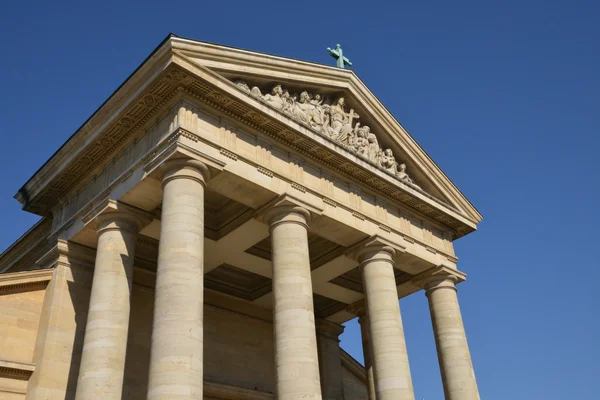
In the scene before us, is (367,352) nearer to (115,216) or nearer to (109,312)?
(109,312)

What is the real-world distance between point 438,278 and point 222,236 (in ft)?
37.0

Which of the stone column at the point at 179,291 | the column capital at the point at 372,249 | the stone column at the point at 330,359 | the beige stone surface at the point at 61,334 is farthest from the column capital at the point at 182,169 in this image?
the stone column at the point at 330,359

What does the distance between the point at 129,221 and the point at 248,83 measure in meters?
7.44

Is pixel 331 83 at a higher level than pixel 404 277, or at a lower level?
higher

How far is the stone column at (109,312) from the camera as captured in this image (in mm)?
21375

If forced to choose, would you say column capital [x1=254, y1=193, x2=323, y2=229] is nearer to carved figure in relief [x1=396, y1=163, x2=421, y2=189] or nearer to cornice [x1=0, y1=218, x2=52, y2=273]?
carved figure in relief [x1=396, y1=163, x2=421, y2=189]

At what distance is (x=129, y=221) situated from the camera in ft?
81.0

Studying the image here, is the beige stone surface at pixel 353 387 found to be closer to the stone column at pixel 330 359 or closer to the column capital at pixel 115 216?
the stone column at pixel 330 359

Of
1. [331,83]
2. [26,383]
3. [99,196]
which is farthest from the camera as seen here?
[331,83]

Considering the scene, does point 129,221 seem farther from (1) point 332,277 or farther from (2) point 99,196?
(1) point 332,277

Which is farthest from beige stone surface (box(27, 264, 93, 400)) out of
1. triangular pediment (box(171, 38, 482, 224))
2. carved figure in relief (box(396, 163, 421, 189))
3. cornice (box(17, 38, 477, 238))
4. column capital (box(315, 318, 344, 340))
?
carved figure in relief (box(396, 163, 421, 189))

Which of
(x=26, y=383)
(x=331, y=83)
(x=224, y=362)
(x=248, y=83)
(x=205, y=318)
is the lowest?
(x=26, y=383)

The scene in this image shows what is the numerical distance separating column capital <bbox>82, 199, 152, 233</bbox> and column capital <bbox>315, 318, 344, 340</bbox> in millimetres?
15884

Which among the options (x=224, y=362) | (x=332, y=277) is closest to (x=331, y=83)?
(x=332, y=277)
